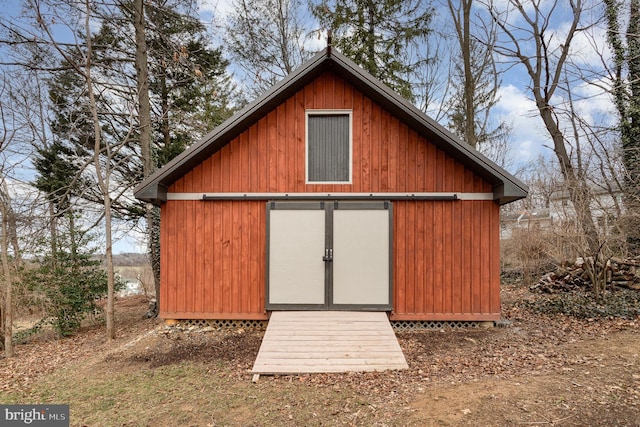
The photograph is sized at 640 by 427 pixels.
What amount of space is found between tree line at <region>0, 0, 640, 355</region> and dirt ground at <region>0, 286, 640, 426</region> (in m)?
1.76

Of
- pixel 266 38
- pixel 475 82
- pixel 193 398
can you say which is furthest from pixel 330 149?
pixel 475 82

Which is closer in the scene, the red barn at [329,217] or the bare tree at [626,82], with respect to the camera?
the red barn at [329,217]

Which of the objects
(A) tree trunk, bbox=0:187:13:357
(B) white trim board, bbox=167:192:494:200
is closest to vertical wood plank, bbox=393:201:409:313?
(B) white trim board, bbox=167:192:494:200

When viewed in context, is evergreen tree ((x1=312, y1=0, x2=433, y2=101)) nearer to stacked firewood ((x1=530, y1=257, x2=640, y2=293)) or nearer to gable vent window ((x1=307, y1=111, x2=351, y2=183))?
gable vent window ((x1=307, y1=111, x2=351, y2=183))

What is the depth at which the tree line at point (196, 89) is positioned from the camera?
7.41 m

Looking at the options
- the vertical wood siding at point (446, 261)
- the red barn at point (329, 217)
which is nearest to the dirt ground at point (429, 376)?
the vertical wood siding at point (446, 261)

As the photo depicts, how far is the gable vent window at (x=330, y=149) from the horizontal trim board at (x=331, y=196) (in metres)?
0.33

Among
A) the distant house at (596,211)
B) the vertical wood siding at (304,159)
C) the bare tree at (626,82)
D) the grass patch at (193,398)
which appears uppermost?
the bare tree at (626,82)

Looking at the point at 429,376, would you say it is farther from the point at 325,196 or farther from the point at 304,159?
the point at 304,159

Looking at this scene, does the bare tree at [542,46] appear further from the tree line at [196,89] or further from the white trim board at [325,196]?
the white trim board at [325,196]

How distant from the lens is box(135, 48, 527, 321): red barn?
21.4ft

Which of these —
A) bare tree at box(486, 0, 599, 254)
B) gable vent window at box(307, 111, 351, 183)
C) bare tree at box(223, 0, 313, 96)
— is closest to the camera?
gable vent window at box(307, 111, 351, 183)

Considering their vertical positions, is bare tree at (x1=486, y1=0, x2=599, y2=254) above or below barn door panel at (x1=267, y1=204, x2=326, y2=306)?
above

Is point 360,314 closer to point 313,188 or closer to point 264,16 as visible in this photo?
point 313,188
